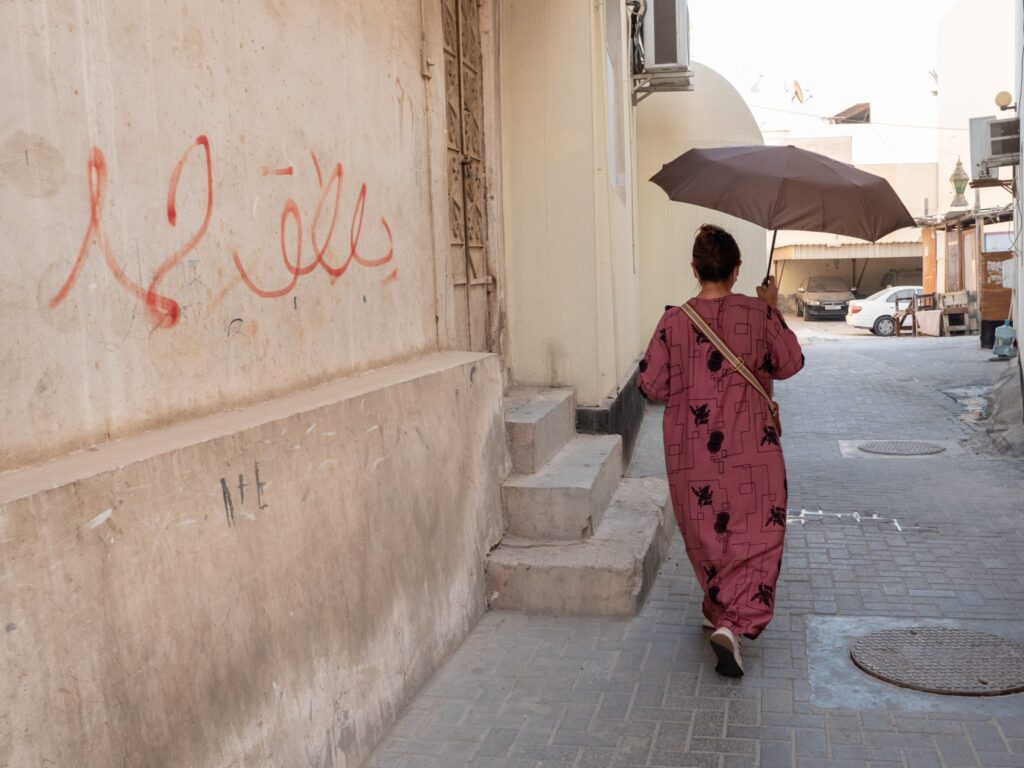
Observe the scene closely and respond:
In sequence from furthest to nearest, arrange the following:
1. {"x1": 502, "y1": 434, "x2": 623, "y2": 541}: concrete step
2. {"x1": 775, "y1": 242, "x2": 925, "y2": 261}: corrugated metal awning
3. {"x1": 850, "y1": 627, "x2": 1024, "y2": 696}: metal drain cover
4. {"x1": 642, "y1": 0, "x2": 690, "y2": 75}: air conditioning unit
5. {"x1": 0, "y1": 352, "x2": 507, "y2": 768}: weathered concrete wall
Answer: {"x1": 775, "y1": 242, "x2": 925, "y2": 261}: corrugated metal awning < {"x1": 642, "y1": 0, "x2": 690, "y2": 75}: air conditioning unit < {"x1": 502, "y1": 434, "x2": 623, "y2": 541}: concrete step < {"x1": 850, "y1": 627, "x2": 1024, "y2": 696}: metal drain cover < {"x1": 0, "y1": 352, "x2": 507, "y2": 768}: weathered concrete wall

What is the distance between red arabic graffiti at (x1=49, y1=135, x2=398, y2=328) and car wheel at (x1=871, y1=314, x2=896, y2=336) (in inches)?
1048

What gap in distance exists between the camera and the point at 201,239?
3.21 m

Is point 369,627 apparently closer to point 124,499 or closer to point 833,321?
point 124,499

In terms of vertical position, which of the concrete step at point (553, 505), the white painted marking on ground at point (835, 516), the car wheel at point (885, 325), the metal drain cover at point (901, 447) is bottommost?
the car wheel at point (885, 325)

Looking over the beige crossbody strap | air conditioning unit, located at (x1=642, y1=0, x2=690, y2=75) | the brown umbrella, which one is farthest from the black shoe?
air conditioning unit, located at (x1=642, y1=0, x2=690, y2=75)

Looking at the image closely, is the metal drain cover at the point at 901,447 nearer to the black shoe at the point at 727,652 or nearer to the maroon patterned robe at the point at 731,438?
the maroon patterned robe at the point at 731,438

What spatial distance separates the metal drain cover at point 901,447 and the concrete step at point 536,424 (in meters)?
3.68

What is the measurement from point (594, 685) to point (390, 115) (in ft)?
8.49

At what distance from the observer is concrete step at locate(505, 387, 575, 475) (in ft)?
19.2

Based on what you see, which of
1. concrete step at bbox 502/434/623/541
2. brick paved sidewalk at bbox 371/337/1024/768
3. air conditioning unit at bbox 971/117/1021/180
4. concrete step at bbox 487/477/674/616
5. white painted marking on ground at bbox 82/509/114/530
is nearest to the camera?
white painted marking on ground at bbox 82/509/114/530

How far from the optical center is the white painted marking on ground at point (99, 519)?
236cm

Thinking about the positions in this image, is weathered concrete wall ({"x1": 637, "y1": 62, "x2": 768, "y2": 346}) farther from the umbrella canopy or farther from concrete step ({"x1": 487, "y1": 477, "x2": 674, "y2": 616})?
concrete step ({"x1": 487, "y1": 477, "x2": 674, "y2": 616})

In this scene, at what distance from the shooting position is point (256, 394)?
3.54 metres

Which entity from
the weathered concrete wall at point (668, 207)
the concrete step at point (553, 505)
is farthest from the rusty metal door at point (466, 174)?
the weathered concrete wall at point (668, 207)
